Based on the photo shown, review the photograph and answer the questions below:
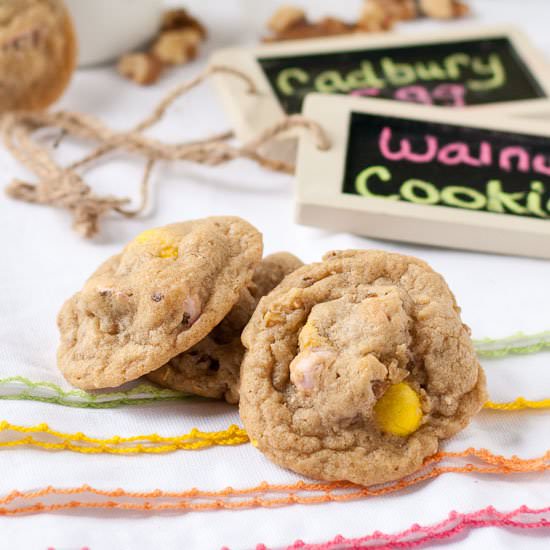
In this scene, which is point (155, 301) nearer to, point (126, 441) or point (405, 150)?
point (126, 441)

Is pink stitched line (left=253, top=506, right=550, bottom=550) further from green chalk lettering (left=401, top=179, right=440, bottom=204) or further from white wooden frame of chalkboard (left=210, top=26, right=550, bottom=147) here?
white wooden frame of chalkboard (left=210, top=26, right=550, bottom=147)

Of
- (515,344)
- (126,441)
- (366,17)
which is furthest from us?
(366,17)

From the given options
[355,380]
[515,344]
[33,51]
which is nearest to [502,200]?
[515,344]

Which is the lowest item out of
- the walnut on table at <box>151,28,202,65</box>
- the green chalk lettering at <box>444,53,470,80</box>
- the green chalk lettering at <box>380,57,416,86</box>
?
the walnut on table at <box>151,28,202,65</box>

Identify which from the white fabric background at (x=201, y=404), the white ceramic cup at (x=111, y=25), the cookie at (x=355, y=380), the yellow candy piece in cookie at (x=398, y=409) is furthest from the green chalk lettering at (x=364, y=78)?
the yellow candy piece in cookie at (x=398, y=409)

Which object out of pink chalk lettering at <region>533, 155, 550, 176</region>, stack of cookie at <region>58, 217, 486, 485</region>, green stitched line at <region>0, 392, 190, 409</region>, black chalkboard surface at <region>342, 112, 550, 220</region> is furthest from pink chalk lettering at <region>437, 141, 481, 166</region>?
green stitched line at <region>0, 392, 190, 409</region>

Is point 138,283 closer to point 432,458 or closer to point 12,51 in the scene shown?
point 432,458

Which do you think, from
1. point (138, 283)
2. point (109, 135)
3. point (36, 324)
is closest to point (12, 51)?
point (109, 135)
